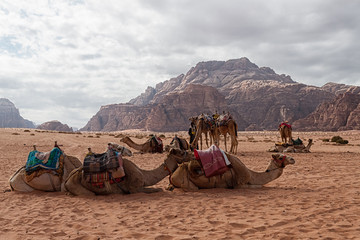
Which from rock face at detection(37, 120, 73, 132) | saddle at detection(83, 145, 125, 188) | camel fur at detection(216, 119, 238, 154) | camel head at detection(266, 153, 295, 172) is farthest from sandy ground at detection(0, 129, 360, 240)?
rock face at detection(37, 120, 73, 132)

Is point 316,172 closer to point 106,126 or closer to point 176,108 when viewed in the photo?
point 176,108

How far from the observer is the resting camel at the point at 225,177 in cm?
754

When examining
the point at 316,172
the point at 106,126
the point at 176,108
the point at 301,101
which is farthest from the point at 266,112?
the point at 316,172

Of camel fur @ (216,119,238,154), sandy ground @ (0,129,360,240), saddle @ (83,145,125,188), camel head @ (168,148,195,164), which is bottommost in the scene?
sandy ground @ (0,129,360,240)

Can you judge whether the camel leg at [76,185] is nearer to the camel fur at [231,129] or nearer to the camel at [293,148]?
the camel fur at [231,129]

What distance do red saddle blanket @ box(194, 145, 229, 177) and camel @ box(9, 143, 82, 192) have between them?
3423 millimetres

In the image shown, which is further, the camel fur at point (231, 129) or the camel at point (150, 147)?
the camel at point (150, 147)

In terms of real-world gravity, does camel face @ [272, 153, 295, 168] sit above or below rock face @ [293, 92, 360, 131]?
below

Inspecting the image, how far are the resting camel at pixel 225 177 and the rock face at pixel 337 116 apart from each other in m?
105

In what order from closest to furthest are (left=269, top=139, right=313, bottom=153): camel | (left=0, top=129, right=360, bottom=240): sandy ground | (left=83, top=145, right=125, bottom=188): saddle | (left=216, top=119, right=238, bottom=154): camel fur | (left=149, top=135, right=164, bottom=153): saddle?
(left=0, top=129, right=360, bottom=240): sandy ground, (left=83, top=145, right=125, bottom=188): saddle, (left=216, top=119, right=238, bottom=154): camel fur, (left=149, top=135, right=164, bottom=153): saddle, (left=269, top=139, right=313, bottom=153): camel

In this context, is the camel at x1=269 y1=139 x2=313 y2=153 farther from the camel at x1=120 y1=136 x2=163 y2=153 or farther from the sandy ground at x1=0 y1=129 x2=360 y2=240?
the sandy ground at x1=0 y1=129 x2=360 y2=240

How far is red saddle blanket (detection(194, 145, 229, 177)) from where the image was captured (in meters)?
7.34

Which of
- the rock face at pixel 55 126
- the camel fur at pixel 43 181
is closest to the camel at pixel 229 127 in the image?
the camel fur at pixel 43 181

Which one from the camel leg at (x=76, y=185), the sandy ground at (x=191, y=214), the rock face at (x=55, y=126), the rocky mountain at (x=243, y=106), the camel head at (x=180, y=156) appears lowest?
the sandy ground at (x=191, y=214)
